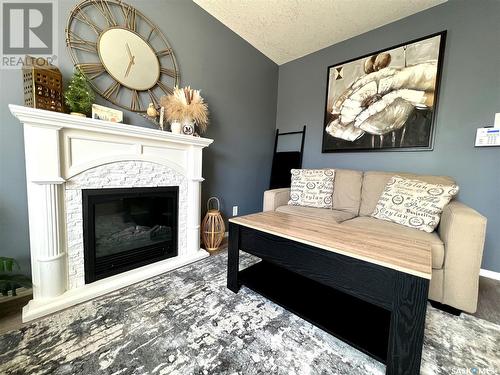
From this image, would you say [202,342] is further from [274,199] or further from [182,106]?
[182,106]

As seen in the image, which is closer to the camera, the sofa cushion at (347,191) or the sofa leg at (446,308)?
the sofa leg at (446,308)

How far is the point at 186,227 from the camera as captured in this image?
1843 millimetres

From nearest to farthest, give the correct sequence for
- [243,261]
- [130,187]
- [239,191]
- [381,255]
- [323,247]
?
[381,255] < [323,247] < [130,187] < [243,261] < [239,191]

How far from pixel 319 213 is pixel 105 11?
232cm

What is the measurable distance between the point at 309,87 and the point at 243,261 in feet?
7.84

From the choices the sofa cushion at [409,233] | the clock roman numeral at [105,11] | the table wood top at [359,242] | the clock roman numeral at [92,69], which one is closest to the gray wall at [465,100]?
the sofa cushion at [409,233]

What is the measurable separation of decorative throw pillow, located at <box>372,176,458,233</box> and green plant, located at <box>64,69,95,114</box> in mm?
2318

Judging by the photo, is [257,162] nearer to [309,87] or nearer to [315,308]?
[309,87]

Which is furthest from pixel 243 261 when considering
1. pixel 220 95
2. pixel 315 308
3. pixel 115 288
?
pixel 220 95

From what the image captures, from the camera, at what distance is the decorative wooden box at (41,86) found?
1.07 m

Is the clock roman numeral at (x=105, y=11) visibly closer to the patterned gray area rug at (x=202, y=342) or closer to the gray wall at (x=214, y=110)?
the gray wall at (x=214, y=110)

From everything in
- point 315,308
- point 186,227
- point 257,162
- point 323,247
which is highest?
point 257,162

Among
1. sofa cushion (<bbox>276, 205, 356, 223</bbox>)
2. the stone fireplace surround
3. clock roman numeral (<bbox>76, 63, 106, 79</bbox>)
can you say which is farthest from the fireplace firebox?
sofa cushion (<bbox>276, 205, 356, 223</bbox>)

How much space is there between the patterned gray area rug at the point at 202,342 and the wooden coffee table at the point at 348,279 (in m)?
0.11
